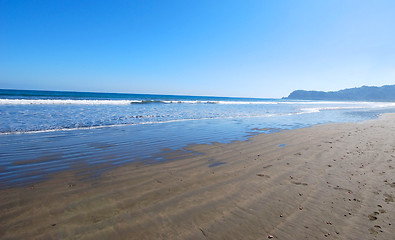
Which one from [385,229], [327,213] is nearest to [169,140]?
[327,213]

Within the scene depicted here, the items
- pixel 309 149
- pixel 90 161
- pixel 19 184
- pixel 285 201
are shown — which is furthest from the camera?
pixel 309 149

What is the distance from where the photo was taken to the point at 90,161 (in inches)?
219

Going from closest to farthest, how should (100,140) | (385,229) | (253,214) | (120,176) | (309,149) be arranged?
1. (385,229)
2. (253,214)
3. (120,176)
4. (309,149)
5. (100,140)

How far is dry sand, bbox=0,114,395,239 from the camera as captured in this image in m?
2.72

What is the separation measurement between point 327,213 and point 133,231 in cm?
311

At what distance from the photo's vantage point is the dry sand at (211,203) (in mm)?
2725

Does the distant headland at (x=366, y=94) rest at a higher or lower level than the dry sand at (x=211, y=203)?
higher

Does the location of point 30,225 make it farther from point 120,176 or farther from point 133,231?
point 120,176

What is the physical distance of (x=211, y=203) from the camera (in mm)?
3482

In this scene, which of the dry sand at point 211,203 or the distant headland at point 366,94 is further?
the distant headland at point 366,94

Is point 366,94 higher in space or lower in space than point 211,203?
higher

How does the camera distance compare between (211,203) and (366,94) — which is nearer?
(211,203)

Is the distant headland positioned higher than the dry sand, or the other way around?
the distant headland

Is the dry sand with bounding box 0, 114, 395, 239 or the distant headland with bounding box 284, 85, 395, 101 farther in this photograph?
the distant headland with bounding box 284, 85, 395, 101
